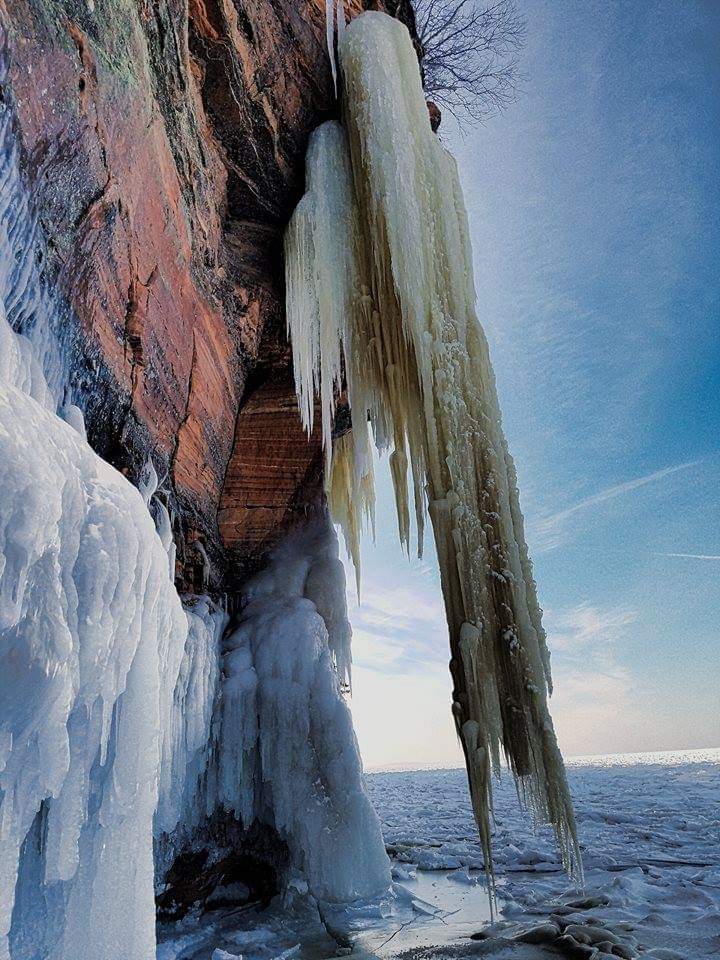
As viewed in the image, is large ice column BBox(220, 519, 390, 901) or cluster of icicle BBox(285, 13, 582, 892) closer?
cluster of icicle BBox(285, 13, 582, 892)

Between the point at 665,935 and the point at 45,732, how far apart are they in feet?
10.1

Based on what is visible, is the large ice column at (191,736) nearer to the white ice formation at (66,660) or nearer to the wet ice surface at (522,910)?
the white ice formation at (66,660)

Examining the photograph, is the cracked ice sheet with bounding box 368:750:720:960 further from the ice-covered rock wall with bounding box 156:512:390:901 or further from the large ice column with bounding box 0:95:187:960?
the large ice column with bounding box 0:95:187:960

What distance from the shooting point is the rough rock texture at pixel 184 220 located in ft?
8.26

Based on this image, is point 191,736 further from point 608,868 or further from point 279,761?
point 608,868

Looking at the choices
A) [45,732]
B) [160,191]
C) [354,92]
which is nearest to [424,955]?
[45,732]

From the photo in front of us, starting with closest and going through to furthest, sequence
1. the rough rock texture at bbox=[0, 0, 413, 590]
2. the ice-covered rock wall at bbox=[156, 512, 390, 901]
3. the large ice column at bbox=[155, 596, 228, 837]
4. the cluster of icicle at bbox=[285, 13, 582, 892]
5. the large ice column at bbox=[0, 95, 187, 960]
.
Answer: the large ice column at bbox=[0, 95, 187, 960], the rough rock texture at bbox=[0, 0, 413, 590], the cluster of icicle at bbox=[285, 13, 582, 892], the large ice column at bbox=[155, 596, 228, 837], the ice-covered rock wall at bbox=[156, 512, 390, 901]

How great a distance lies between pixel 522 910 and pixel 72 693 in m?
3.30

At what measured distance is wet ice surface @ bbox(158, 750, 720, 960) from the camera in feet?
9.34

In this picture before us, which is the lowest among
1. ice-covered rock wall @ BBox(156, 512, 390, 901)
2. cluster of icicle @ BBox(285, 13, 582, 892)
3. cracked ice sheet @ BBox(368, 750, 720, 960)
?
cracked ice sheet @ BBox(368, 750, 720, 960)

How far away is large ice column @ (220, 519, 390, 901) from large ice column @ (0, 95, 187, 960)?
2388mm

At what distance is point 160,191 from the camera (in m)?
3.28

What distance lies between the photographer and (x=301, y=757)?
171 inches

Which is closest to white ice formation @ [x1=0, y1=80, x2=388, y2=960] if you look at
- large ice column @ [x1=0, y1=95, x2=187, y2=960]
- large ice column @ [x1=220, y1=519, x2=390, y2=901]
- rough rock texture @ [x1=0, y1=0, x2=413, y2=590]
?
large ice column @ [x1=0, y1=95, x2=187, y2=960]
